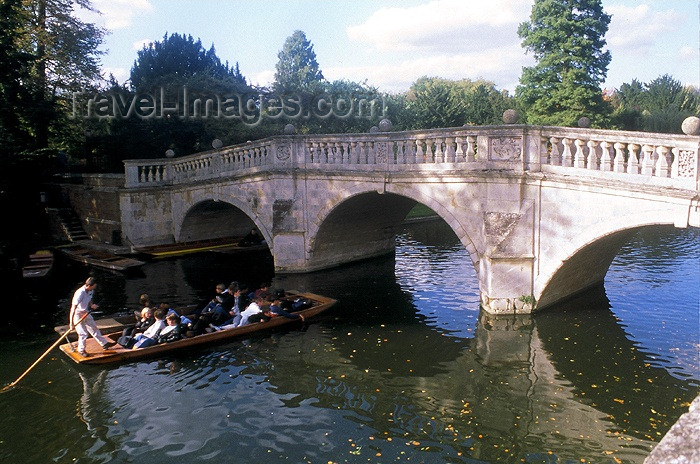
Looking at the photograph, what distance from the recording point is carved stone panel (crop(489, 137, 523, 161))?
1195 centimetres

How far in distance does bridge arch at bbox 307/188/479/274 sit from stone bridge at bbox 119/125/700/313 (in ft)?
0.15

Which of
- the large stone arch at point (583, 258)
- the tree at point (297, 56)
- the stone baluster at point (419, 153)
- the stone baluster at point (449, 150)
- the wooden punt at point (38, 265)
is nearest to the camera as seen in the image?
the large stone arch at point (583, 258)

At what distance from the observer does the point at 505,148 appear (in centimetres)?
1208

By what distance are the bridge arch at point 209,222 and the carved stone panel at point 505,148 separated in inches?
423

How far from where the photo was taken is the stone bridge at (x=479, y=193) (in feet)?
33.6

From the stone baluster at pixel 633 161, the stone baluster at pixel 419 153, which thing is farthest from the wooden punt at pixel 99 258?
the stone baluster at pixel 633 161

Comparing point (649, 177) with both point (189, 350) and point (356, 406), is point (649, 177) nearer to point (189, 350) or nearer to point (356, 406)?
point (356, 406)

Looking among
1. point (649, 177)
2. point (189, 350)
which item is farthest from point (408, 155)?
point (189, 350)

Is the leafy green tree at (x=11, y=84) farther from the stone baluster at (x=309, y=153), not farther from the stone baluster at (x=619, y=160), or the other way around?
the stone baluster at (x=619, y=160)

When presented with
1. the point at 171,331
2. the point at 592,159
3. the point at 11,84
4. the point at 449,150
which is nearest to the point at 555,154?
Result: the point at 592,159

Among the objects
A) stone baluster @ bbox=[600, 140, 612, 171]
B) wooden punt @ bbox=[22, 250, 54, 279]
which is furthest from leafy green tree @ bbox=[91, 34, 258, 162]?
stone baluster @ bbox=[600, 140, 612, 171]

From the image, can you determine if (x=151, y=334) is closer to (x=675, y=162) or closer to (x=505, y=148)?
(x=505, y=148)

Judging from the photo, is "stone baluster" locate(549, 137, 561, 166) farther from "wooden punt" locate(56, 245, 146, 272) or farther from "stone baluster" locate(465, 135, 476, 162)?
"wooden punt" locate(56, 245, 146, 272)

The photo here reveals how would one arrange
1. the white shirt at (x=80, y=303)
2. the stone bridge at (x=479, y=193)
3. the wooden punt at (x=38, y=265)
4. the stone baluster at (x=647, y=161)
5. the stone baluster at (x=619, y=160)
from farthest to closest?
the wooden punt at (x=38, y=265), the white shirt at (x=80, y=303), the stone baluster at (x=619, y=160), the stone bridge at (x=479, y=193), the stone baluster at (x=647, y=161)
